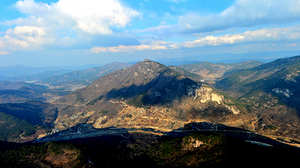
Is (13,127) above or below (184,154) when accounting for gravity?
below

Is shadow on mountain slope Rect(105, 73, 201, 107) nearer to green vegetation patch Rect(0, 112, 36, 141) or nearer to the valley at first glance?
the valley

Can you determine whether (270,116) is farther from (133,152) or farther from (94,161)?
(94,161)

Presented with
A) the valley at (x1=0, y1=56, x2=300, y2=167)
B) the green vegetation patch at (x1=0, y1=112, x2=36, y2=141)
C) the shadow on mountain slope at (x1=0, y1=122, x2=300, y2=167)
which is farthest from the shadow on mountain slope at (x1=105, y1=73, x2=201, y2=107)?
the green vegetation patch at (x1=0, y1=112, x2=36, y2=141)

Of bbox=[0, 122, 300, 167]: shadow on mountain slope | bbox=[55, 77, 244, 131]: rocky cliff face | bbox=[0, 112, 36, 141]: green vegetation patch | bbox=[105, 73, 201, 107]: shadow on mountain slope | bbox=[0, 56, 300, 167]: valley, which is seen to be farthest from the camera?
bbox=[105, 73, 201, 107]: shadow on mountain slope

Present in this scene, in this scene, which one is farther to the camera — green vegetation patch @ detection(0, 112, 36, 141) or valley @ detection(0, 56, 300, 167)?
green vegetation patch @ detection(0, 112, 36, 141)

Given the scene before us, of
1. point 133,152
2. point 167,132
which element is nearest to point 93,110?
point 167,132

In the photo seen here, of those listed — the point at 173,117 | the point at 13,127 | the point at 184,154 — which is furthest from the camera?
the point at 13,127

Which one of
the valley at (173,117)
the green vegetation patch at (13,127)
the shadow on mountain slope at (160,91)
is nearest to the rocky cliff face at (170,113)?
the valley at (173,117)

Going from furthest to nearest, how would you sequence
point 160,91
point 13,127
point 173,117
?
point 160,91
point 13,127
point 173,117

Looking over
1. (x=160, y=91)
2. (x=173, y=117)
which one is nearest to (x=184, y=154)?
(x=173, y=117)

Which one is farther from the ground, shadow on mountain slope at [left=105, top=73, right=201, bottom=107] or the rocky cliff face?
shadow on mountain slope at [left=105, top=73, right=201, bottom=107]

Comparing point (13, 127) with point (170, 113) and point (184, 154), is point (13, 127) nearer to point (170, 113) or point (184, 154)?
point (170, 113)
